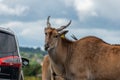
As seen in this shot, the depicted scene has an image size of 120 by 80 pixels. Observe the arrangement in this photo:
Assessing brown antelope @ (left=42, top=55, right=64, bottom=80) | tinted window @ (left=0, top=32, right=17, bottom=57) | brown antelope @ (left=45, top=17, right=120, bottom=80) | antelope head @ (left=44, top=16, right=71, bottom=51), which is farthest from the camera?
brown antelope @ (left=42, top=55, right=64, bottom=80)

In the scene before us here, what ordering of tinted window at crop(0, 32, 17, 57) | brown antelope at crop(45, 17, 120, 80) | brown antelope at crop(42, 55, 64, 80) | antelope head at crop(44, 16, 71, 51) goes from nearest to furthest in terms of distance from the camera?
1. tinted window at crop(0, 32, 17, 57)
2. antelope head at crop(44, 16, 71, 51)
3. brown antelope at crop(45, 17, 120, 80)
4. brown antelope at crop(42, 55, 64, 80)

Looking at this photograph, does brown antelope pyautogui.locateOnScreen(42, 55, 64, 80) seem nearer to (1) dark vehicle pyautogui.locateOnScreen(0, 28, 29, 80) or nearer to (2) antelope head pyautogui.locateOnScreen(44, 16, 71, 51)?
(2) antelope head pyautogui.locateOnScreen(44, 16, 71, 51)

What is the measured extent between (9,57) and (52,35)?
6124 millimetres

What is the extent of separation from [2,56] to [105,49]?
7329 mm

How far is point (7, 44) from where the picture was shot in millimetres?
13625

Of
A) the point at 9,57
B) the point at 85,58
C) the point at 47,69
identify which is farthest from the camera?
the point at 47,69

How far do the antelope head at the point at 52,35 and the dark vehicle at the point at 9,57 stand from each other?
523 cm

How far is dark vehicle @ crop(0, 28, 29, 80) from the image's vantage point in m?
13.5

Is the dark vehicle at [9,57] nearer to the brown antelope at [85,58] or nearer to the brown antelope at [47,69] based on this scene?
the brown antelope at [85,58]

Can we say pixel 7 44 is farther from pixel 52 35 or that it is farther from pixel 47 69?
pixel 47 69

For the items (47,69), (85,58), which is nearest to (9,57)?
(85,58)

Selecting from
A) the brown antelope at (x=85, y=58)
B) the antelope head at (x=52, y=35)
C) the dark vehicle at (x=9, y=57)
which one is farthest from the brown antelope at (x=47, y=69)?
the dark vehicle at (x=9, y=57)

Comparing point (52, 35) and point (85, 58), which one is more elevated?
point (52, 35)

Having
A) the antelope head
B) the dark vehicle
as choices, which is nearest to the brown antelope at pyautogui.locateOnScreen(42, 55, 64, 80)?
the antelope head
